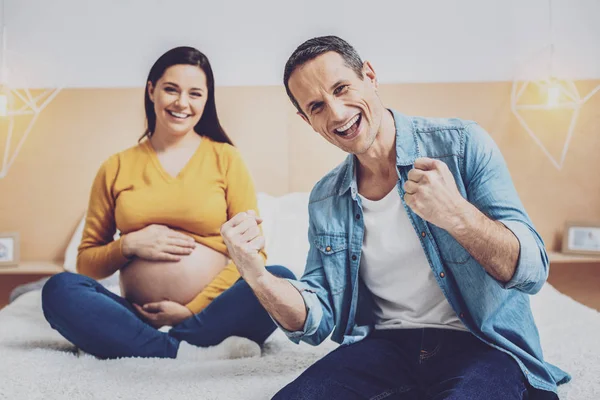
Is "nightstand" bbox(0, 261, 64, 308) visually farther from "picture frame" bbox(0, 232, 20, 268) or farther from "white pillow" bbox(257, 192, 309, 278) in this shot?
"white pillow" bbox(257, 192, 309, 278)

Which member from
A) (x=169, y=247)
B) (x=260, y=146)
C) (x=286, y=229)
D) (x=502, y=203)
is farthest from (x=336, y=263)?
(x=260, y=146)

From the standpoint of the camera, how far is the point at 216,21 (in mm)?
2434

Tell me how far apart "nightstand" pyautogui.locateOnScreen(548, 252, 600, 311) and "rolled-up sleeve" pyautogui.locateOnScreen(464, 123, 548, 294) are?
5.57 ft

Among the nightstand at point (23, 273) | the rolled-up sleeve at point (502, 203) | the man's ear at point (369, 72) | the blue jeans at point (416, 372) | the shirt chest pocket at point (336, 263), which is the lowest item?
the nightstand at point (23, 273)

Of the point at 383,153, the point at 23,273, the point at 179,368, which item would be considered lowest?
the point at 23,273

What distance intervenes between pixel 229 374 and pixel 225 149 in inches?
27.2

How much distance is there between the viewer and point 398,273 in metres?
1.10

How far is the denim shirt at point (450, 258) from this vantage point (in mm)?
969

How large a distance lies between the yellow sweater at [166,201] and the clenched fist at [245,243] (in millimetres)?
542

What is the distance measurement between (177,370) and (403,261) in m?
0.55

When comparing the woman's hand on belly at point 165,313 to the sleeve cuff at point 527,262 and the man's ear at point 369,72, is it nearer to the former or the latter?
the man's ear at point 369,72

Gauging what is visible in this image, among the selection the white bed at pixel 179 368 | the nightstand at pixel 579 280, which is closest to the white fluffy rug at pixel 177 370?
the white bed at pixel 179 368

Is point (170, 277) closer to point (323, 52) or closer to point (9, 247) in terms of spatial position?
point (323, 52)

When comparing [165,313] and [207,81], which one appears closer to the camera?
[165,313]
